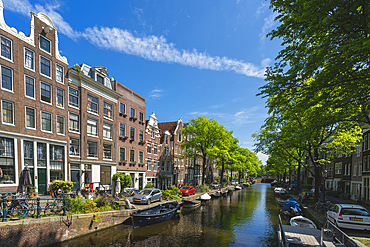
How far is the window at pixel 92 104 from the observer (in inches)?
1099

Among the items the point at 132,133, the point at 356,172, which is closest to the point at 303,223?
the point at 132,133

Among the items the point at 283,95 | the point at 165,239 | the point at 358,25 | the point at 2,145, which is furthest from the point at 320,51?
the point at 2,145

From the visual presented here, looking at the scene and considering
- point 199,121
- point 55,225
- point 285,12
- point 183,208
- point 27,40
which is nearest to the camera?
point 285,12

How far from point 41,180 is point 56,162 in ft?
7.74

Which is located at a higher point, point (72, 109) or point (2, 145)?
point (72, 109)

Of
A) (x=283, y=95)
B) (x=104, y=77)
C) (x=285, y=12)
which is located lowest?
(x=283, y=95)

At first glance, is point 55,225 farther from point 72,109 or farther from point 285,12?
point 285,12

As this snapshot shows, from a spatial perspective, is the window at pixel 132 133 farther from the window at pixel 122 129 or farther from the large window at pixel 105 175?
the large window at pixel 105 175


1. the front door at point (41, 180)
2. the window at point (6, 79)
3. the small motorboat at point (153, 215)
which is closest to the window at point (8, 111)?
the window at point (6, 79)

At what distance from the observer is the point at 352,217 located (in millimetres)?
14422

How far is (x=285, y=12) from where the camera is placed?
11703 millimetres

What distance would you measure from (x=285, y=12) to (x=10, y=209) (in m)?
20.1

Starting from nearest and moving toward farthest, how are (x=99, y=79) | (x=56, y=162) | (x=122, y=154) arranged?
(x=56, y=162), (x=99, y=79), (x=122, y=154)

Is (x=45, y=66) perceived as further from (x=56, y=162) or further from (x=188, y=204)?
(x=188, y=204)
